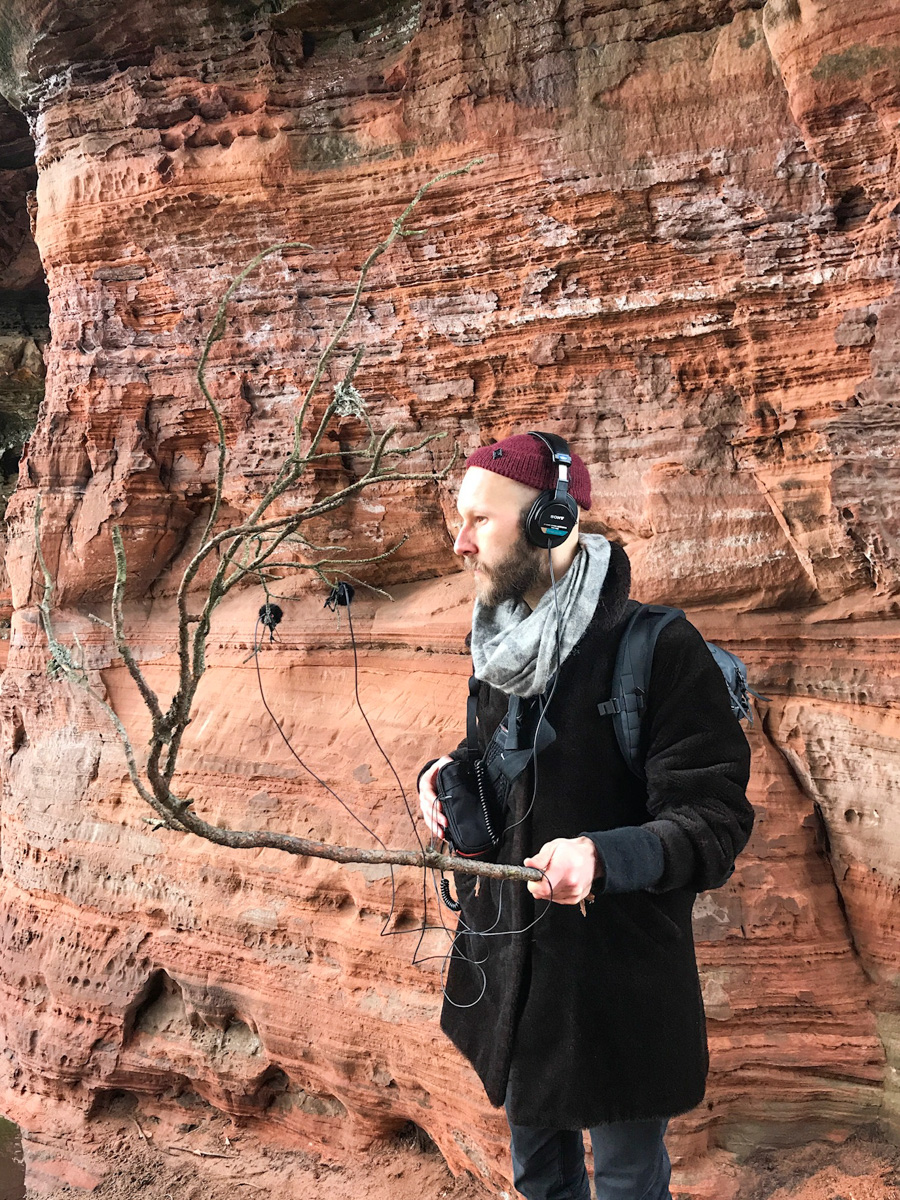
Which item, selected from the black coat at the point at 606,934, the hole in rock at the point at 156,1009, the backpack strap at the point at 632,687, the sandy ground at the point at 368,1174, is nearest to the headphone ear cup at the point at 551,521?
the black coat at the point at 606,934

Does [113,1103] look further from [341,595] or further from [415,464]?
[415,464]

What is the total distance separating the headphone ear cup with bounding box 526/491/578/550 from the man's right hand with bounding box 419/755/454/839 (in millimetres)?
593

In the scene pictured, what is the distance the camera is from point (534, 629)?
192 cm

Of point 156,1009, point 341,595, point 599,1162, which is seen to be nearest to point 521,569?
point 599,1162

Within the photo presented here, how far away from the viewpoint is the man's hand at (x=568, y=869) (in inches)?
63.8

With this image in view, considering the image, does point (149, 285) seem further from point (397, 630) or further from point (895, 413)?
point (895, 413)

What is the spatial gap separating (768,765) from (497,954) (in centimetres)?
228

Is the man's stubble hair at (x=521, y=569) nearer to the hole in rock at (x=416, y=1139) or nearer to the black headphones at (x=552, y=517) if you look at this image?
the black headphones at (x=552, y=517)

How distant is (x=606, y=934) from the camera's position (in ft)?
6.31

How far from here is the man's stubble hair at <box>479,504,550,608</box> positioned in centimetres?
201

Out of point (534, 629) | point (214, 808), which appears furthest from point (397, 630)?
point (534, 629)

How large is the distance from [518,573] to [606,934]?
83 centimetres

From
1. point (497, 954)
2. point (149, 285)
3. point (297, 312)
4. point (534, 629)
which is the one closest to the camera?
point (534, 629)

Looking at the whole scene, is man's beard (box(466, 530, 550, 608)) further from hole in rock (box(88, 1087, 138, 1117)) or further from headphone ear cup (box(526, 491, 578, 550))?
hole in rock (box(88, 1087, 138, 1117))
